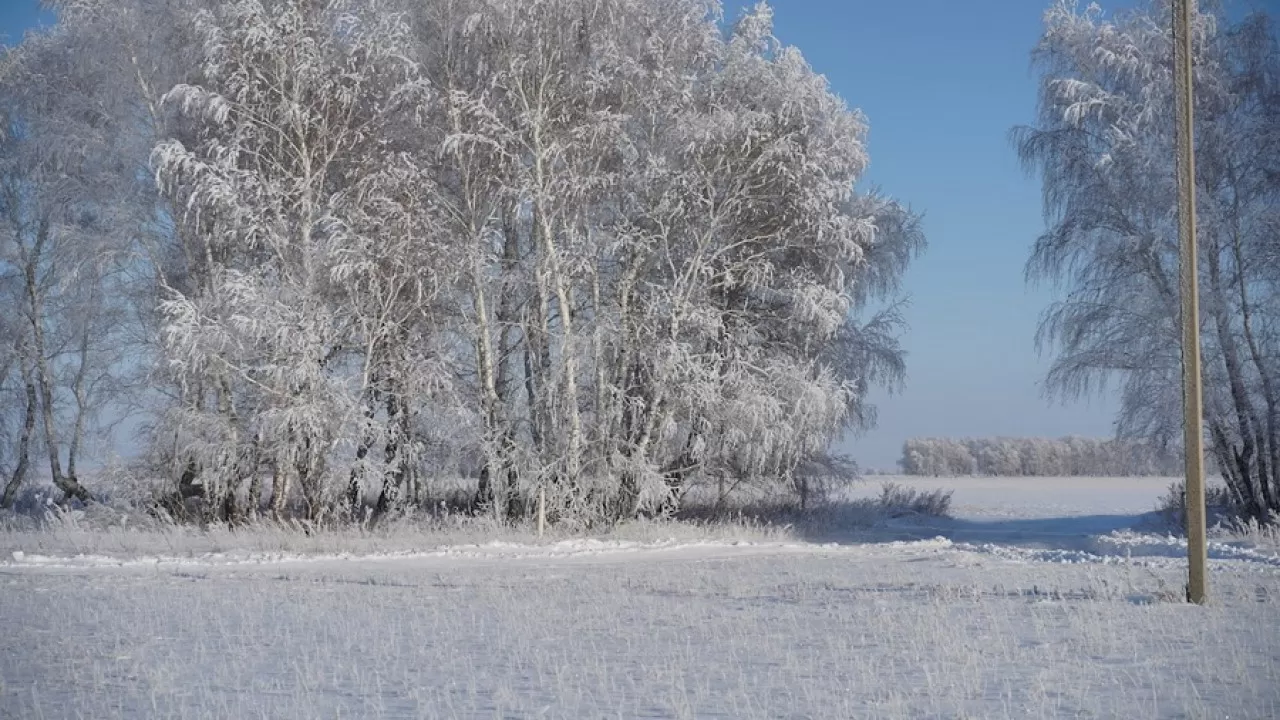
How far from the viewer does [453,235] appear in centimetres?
2170

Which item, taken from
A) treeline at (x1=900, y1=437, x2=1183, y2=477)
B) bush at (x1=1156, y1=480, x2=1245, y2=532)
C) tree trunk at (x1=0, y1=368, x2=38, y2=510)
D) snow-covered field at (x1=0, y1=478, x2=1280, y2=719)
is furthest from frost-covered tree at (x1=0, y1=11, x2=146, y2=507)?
treeline at (x1=900, y1=437, x2=1183, y2=477)

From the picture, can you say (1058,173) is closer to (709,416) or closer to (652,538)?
(709,416)

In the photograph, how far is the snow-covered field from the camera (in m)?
6.33

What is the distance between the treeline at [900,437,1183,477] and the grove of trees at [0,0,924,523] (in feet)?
210

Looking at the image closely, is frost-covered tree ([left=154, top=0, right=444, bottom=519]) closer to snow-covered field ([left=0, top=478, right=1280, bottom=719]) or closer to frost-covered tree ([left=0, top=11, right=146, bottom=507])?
frost-covered tree ([left=0, top=11, right=146, bottom=507])

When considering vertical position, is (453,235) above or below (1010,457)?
above

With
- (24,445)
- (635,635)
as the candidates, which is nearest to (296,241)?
(24,445)

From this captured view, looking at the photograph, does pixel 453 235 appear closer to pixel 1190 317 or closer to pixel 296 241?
pixel 296 241

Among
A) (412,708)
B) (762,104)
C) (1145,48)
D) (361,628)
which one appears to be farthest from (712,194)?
(412,708)

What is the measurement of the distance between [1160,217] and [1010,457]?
230 feet

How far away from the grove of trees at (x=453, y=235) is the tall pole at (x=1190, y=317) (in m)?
9.95

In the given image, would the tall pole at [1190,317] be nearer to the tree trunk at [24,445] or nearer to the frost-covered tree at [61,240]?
the frost-covered tree at [61,240]

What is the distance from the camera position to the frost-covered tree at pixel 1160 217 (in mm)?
20281

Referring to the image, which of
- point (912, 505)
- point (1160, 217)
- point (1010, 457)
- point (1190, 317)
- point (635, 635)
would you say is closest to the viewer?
point (635, 635)
